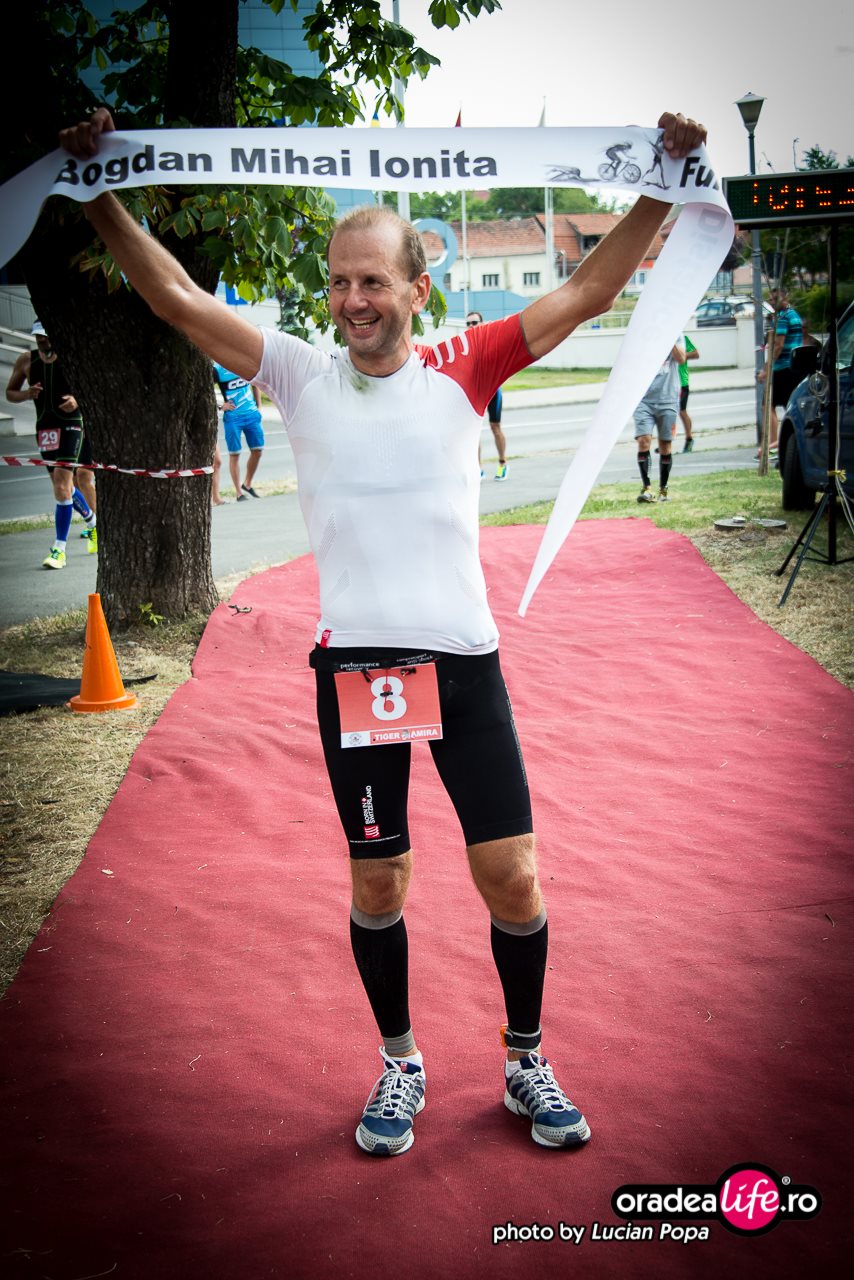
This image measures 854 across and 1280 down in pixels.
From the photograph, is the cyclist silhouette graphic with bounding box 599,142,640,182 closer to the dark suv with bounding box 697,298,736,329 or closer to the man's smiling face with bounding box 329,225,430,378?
the man's smiling face with bounding box 329,225,430,378

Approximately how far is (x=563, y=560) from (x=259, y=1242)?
8.27 metres

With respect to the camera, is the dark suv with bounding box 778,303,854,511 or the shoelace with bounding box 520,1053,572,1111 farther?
the dark suv with bounding box 778,303,854,511

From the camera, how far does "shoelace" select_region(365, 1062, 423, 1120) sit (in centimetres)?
281

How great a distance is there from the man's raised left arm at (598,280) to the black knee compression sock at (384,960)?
4.91 feet

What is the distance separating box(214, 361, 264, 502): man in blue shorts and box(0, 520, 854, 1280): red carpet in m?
8.42

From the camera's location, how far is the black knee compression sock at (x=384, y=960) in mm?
2855

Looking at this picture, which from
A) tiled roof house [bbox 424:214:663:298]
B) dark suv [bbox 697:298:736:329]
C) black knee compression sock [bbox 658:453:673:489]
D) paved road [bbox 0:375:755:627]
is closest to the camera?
paved road [bbox 0:375:755:627]

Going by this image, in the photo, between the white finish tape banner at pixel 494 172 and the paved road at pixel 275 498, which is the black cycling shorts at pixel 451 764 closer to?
the white finish tape banner at pixel 494 172

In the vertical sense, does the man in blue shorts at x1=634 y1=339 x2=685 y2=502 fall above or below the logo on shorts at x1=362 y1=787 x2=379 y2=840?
above

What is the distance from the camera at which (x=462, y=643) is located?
107 inches

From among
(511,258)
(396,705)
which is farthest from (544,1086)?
(511,258)

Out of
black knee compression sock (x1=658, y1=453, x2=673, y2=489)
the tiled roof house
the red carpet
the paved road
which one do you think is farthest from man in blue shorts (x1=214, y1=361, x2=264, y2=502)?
the tiled roof house

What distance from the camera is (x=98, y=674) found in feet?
21.7

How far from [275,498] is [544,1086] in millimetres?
13610
